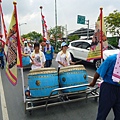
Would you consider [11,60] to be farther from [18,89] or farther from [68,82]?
[18,89]

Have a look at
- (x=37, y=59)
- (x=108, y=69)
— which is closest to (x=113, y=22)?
(x=37, y=59)

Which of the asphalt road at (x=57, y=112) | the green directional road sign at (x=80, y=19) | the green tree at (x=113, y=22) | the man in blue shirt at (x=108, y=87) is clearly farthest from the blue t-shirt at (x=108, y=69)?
the green tree at (x=113, y=22)

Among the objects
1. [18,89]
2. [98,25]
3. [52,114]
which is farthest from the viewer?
[18,89]

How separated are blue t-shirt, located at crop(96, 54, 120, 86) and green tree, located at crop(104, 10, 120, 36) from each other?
1750 centimetres

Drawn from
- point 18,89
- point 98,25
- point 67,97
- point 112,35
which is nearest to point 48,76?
point 67,97

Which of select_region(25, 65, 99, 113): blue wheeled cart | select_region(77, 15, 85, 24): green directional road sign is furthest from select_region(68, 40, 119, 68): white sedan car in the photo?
select_region(25, 65, 99, 113): blue wheeled cart

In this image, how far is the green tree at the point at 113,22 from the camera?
18.8 meters

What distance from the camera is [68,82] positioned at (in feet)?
14.0

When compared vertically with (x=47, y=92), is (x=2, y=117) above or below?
below

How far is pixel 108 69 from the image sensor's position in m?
2.62

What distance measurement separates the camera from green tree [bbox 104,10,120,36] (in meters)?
18.8

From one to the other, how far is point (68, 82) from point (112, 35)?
58.0ft

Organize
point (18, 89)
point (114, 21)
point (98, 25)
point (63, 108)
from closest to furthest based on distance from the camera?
point (63, 108)
point (98, 25)
point (18, 89)
point (114, 21)

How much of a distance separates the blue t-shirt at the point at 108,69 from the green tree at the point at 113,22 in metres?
17.5
